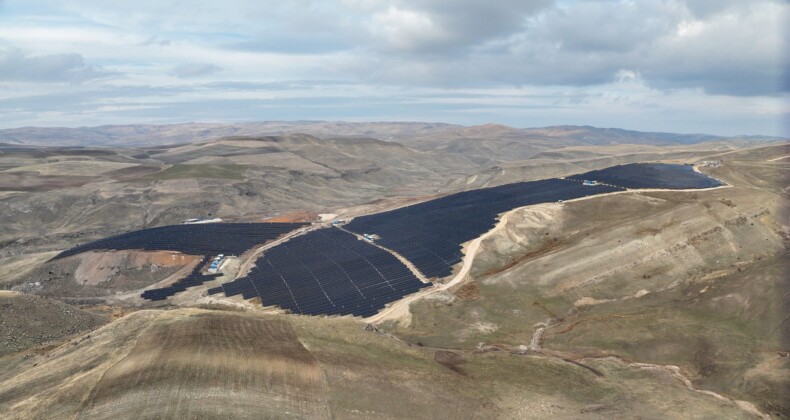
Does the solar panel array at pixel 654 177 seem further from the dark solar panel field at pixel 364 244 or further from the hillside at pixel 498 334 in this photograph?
the hillside at pixel 498 334

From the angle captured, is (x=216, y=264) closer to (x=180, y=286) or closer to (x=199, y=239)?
(x=180, y=286)

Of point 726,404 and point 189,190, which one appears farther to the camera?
point 189,190

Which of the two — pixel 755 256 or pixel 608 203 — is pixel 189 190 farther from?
pixel 755 256

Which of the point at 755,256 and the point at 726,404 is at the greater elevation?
the point at 755,256

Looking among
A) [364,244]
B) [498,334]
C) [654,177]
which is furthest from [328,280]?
[654,177]

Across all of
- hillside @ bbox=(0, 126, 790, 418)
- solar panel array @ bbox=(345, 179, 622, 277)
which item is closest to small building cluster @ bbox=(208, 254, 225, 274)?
hillside @ bbox=(0, 126, 790, 418)

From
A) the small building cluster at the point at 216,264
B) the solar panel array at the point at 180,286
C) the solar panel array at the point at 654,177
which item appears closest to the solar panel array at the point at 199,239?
the small building cluster at the point at 216,264

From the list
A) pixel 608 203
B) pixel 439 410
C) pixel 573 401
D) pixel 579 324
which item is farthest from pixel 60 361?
pixel 608 203

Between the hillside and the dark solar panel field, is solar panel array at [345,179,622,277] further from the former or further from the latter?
the hillside
